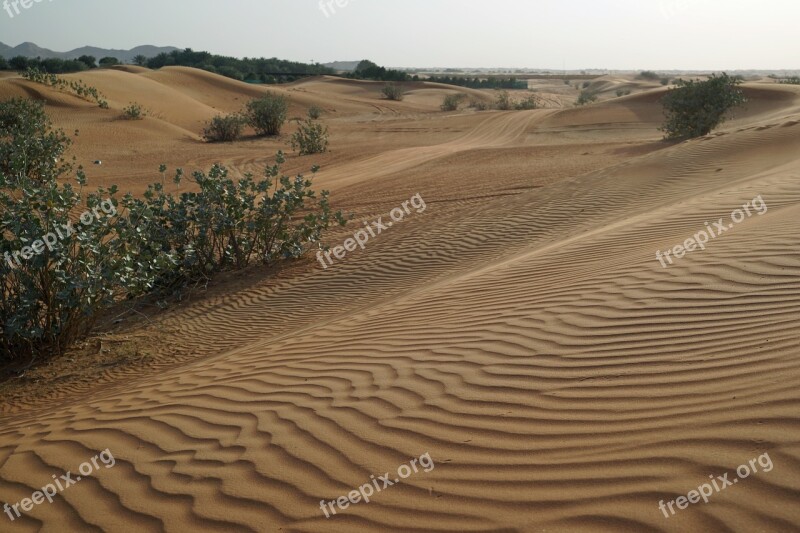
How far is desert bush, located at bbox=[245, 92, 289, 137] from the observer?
2764 cm

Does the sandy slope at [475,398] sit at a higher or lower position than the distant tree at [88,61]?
lower

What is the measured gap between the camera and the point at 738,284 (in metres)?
4.95

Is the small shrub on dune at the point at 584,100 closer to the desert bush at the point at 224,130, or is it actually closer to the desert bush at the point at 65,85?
the desert bush at the point at 224,130

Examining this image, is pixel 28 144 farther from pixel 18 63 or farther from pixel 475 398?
pixel 18 63

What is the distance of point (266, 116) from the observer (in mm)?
27688

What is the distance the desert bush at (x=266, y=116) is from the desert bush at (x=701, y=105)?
52.3ft

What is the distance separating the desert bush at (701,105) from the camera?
19766 mm

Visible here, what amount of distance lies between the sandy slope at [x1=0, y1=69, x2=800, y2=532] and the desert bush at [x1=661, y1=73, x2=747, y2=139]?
11.7 metres

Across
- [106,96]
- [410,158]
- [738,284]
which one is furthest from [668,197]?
[106,96]

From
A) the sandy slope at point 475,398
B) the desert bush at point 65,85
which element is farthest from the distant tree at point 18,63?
the sandy slope at point 475,398

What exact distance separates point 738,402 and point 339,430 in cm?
208

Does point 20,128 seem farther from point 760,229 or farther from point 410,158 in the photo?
point 760,229

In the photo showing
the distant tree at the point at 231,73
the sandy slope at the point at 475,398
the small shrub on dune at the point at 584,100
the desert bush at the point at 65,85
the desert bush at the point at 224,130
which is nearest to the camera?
the sandy slope at the point at 475,398

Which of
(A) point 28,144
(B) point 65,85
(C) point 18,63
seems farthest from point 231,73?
(A) point 28,144
